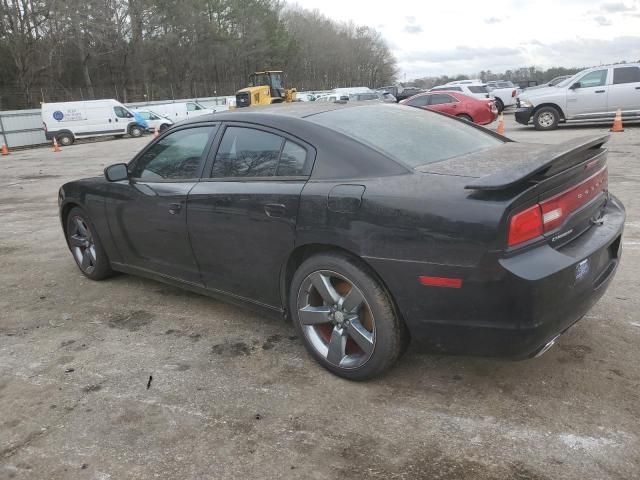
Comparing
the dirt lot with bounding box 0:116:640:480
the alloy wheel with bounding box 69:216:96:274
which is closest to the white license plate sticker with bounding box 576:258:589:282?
the dirt lot with bounding box 0:116:640:480

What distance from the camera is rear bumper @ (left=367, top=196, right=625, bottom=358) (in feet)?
7.64

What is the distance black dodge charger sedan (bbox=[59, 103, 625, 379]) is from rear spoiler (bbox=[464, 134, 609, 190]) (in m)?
0.01

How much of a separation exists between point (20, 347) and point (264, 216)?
6.68 ft

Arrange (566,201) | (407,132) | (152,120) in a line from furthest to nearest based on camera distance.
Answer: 1. (152,120)
2. (407,132)
3. (566,201)

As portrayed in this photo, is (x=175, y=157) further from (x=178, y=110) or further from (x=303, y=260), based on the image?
(x=178, y=110)

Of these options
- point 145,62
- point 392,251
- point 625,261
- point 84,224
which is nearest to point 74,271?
point 84,224

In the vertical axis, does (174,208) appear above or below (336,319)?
above

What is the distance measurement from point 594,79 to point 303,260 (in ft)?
50.8

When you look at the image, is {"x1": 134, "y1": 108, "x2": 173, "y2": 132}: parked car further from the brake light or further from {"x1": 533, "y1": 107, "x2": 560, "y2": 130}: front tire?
the brake light

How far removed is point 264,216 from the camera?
3119 millimetres

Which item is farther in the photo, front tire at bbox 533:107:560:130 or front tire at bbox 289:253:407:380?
front tire at bbox 533:107:560:130

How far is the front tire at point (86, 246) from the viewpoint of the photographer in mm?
4699

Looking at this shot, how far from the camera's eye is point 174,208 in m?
3.70

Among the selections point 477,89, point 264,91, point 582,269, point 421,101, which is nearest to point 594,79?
point 421,101
